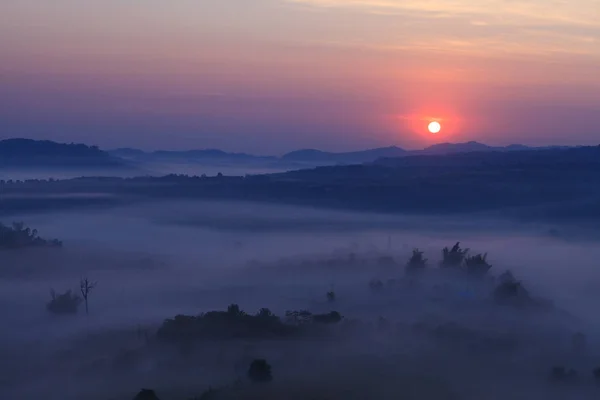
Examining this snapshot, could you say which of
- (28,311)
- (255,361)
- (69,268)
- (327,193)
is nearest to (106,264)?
(69,268)

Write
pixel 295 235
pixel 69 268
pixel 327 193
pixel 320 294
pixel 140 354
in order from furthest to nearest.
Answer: pixel 327 193
pixel 295 235
pixel 69 268
pixel 320 294
pixel 140 354

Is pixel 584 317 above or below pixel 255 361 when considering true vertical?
below

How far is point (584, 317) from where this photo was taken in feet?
177

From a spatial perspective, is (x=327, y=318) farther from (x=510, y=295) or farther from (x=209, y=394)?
(x=510, y=295)

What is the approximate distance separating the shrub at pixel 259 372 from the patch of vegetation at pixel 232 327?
734 cm

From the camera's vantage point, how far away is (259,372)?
30750 mm

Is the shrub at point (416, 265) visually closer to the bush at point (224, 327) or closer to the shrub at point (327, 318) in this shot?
the shrub at point (327, 318)

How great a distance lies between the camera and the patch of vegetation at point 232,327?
127 feet

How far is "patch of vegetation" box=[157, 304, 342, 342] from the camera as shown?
38750 mm

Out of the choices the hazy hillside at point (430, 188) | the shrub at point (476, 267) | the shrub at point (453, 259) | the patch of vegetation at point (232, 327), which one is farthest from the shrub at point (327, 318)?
the hazy hillside at point (430, 188)

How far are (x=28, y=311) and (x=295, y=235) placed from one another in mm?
74137

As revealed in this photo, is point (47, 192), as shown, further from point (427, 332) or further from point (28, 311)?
point (427, 332)

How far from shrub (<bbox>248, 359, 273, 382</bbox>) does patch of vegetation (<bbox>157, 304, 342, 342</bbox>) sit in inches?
289

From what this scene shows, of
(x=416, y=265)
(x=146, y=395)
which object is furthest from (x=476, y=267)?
(x=146, y=395)
